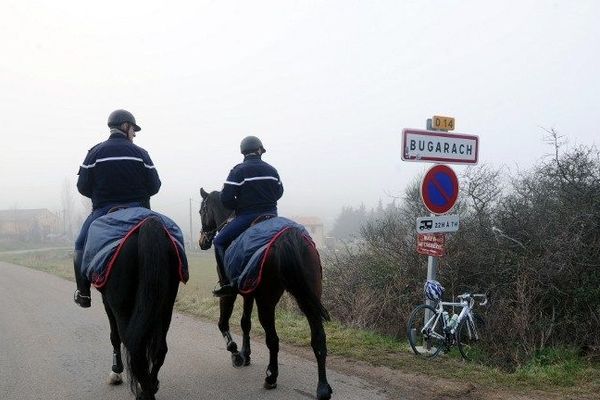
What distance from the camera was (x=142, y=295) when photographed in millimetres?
3916

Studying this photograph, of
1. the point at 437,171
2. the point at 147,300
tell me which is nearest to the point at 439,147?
the point at 437,171

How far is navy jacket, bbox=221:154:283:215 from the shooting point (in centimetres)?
531

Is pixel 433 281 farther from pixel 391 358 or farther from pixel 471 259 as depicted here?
pixel 471 259

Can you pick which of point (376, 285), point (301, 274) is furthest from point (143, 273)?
point (376, 285)

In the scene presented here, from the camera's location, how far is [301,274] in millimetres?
4543

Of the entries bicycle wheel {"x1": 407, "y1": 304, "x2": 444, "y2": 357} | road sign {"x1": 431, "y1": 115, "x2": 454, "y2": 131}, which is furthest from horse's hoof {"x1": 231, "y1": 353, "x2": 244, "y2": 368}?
road sign {"x1": 431, "y1": 115, "x2": 454, "y2": 131}

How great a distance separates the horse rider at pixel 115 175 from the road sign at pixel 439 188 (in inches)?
127

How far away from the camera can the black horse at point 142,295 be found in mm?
3916

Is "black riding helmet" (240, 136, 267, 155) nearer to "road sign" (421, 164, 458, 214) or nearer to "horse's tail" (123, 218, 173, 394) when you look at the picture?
"horse's tail" (123, 218, 173, 394)

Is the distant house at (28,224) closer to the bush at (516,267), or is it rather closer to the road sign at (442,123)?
the bush at (516,267)

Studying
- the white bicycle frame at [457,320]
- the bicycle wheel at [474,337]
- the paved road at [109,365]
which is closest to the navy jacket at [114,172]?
the paved road at [109,365]

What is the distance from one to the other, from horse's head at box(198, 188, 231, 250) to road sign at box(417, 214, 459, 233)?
7.81 feet

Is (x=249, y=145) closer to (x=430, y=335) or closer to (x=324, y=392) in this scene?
(x=324, y=392)

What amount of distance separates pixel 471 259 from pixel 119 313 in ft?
20.0
